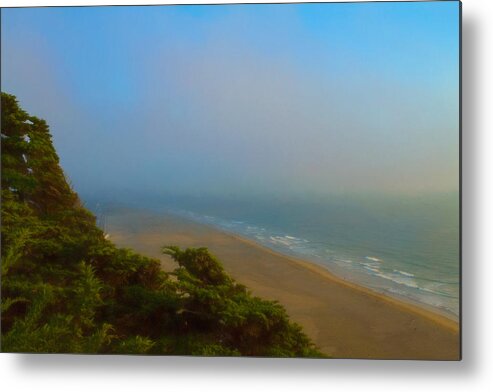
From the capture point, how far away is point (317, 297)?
7.00 ft

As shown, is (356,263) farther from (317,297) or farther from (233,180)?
(233,180)

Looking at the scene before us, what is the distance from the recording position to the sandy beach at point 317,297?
82.0 inches

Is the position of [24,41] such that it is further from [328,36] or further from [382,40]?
[382,40]

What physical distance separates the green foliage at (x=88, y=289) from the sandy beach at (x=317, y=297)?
40 mm

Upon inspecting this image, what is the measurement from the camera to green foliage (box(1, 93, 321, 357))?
2.16 metres

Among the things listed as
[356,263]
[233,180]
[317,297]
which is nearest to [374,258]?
[356,263]

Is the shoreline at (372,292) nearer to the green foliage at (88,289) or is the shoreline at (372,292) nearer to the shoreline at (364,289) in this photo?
the shoreline at (364,289)

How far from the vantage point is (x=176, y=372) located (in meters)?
2.22

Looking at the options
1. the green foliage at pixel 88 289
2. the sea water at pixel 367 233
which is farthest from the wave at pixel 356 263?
the green foliage at pixel 88 289

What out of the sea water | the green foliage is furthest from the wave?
the green foliage

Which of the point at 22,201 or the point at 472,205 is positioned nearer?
the point at 472,205

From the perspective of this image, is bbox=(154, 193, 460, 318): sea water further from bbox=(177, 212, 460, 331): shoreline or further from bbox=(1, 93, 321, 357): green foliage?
bbox=(1, 93, 321, 357): green foliage

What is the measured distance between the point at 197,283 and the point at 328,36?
95 centimetres

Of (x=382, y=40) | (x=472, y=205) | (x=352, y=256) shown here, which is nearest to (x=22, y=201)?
(x=352, y=256)
